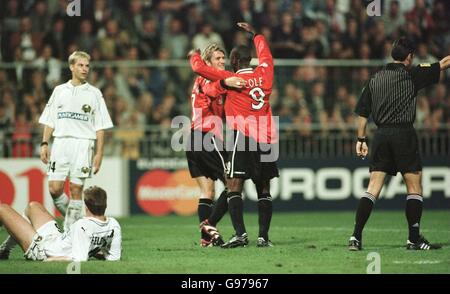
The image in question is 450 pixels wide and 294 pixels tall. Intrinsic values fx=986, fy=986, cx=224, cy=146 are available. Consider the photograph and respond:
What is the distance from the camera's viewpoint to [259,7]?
854 inches

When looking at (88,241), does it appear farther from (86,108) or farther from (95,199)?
(86,108)

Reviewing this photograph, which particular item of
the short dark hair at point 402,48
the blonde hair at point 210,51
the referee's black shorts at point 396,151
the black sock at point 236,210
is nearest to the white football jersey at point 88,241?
the black sock at point 236,210

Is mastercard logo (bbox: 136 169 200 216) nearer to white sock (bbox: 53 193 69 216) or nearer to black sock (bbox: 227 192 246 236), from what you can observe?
white sock (bbox: 53 193 69 216)

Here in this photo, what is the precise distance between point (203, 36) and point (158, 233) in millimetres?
7090

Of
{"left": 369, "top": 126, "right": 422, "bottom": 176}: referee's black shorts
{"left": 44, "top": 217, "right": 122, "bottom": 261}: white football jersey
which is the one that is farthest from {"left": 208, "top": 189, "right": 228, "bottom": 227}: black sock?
{"left": 44, "top": 217, "right": 122, "bottom": 261}: white football jersey

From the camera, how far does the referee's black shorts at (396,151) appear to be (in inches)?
451

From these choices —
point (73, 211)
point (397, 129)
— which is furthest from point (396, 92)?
point (73, 211)

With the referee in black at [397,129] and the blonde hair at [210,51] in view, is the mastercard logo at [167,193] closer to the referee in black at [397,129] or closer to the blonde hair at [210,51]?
the blonde hair at [210,51]

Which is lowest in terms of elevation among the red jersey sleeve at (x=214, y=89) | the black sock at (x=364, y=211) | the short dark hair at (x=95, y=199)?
the black sock at (x=364, y=211)

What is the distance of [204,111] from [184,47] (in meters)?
8.70

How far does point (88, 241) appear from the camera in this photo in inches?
396

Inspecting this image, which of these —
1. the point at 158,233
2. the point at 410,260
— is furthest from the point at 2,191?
the point at 410,260

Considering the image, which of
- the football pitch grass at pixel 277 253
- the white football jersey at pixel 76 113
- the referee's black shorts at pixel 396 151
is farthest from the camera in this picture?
the white football jersey at pixel 76 113
